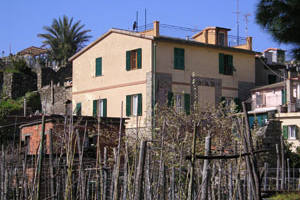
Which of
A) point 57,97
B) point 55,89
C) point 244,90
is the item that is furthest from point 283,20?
point 55,89

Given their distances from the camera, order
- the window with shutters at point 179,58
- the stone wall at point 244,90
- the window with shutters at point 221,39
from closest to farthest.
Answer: the window with shutters at point 179,58
the stone wall at point 244,90
the window with shutters at point 221,39

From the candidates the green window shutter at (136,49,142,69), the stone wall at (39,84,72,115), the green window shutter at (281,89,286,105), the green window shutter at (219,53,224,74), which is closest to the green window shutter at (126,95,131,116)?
the green window shutter at (136,49,142,69)

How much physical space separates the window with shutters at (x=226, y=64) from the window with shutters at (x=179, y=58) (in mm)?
2184

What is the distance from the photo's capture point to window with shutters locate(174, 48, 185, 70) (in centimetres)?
2542

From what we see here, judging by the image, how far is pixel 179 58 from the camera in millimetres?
25547

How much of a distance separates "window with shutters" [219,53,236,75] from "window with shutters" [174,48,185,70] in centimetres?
218

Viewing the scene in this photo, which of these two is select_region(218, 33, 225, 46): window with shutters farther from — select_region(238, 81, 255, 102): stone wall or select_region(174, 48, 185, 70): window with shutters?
select_region(174, 48, 185, 70): window with shutters

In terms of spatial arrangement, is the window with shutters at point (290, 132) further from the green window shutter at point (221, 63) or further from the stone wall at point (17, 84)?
the stone wall at point (17, 84)

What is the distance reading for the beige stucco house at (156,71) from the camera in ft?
81.1

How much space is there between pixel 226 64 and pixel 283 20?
657 inches

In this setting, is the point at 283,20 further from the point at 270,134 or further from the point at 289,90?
the point at 289,90

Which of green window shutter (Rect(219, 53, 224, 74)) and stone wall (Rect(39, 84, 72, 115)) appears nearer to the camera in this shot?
green window shutter (Rect(219, 53, 224, 74))

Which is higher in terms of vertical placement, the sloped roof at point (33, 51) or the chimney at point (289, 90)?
the sloped roof at point (33, 51)

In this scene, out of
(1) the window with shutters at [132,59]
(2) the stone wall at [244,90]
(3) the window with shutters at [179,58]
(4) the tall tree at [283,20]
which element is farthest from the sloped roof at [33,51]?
(4) the tall tree at [283,20]
